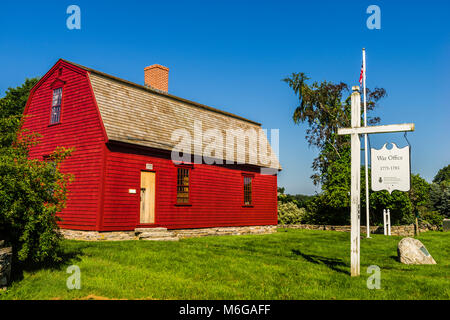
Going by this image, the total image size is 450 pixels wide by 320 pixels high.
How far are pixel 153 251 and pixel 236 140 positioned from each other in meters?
12.0

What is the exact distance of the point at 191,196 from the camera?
18438 millimetres

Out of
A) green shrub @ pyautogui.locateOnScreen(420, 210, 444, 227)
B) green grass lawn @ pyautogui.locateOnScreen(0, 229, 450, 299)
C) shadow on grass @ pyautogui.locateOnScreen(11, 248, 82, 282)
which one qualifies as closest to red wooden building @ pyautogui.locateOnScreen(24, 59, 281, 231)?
green grass lawn @ pyautogui.locateOnScreen(0, 229, 450, 299)

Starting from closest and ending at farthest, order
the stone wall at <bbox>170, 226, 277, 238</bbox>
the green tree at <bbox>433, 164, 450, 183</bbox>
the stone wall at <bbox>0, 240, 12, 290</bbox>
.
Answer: the stone wall at <bbox>0, 240, 12, 290</bbox> → the stone wall at <bbox>170, 226, 277, 238</bbox> → the green tree at <bbox>433, 164, 450, 183</bbox>

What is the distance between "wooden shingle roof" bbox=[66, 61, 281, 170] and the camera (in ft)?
52.3

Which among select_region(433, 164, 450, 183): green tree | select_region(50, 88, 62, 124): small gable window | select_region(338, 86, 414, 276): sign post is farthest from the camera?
select_region(433, 164, 450, 183): green tree

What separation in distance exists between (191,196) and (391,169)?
10834mm

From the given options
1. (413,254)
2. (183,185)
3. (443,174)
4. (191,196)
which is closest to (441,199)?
(191,196)

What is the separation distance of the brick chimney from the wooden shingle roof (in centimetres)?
207

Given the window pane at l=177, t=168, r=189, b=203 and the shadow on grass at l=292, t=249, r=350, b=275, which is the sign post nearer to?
the shadow on grass at l=292, t=249, r=350, b=275

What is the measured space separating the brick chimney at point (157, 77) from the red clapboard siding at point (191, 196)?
20.2ft

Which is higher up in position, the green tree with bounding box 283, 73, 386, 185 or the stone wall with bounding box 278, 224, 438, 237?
the green tree with bounding box 283, 73, 386, 185
